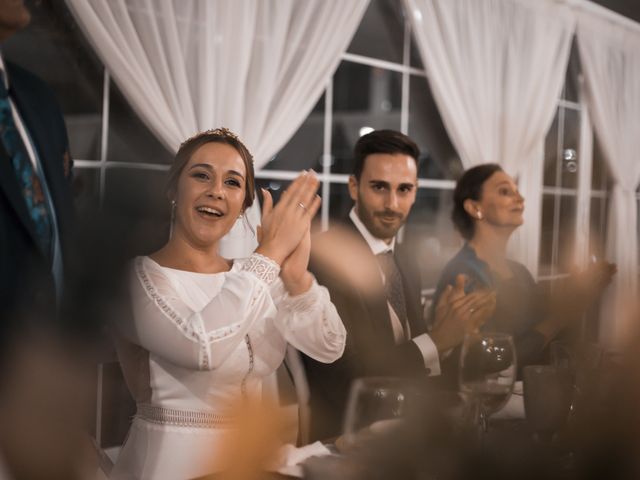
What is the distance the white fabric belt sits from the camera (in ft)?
3.92

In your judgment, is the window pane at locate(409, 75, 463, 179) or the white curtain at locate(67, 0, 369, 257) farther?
the window pane at locate(409, 75, 463, 179)

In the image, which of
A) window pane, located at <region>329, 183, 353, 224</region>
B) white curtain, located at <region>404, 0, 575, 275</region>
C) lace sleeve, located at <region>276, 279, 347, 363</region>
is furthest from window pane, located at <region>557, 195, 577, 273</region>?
lace sleeve, located at <region>276, 279, 347, 363</region>

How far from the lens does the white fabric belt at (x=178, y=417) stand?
1.20 m

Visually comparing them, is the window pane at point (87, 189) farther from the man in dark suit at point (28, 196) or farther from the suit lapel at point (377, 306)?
the suit lapel at point (377, 306)

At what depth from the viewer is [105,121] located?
144 cm

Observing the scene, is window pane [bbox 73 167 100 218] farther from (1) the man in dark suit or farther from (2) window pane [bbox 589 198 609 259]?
(2) window pane [bbox 589 198 609 259]

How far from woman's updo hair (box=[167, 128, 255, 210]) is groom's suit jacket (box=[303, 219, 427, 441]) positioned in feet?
1.08

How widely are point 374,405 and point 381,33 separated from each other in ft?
6.15

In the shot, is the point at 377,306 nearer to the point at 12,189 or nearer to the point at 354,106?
the point at 354,106

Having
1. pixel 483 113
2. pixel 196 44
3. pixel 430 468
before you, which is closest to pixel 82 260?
pixel 196 44

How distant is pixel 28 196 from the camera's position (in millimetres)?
1067

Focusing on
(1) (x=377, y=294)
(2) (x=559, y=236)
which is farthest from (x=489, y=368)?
(2) (x=559, y=236)

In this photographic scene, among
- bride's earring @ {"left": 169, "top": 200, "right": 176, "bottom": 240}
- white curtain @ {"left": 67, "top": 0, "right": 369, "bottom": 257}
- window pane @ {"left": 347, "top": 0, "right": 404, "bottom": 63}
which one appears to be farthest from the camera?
window pane @ {"left": 347, "top": 0, "right": 404, "bottom": 63}

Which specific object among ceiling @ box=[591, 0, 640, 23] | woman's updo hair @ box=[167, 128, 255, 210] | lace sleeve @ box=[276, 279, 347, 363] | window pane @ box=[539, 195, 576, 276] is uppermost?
ceiling @ box=[591, 0, 640, 23]
